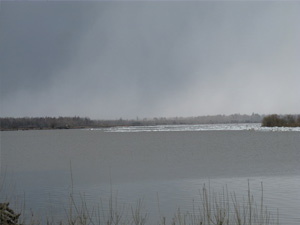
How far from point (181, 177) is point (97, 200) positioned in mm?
3983

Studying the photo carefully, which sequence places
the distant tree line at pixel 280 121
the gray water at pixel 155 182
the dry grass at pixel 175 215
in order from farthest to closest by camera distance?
the distant tree line at pixel 280 121 < the gray water at pixel 155 182 < the dry grass at pixel 175 215

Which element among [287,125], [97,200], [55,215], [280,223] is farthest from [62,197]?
[287,125]

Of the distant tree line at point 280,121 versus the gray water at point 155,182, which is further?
the distant tree line at point 280,121

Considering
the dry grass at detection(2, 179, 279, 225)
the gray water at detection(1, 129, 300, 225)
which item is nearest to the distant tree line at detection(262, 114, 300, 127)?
the gray water at detection(1, 129, 300, 225)

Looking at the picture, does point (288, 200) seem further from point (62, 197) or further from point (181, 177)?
point (62, 197)

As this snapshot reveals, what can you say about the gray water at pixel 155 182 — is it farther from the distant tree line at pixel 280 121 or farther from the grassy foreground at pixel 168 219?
the distant tree line at pixel 280 121

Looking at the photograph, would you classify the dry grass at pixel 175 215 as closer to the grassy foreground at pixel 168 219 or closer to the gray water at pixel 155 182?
the grassy foreground at pixel 168 219

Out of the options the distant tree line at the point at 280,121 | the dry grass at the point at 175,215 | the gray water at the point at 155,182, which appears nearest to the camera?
the dry grass at the point at 175,215

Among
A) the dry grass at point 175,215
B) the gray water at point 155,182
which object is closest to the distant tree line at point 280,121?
the gray water at point 155,182

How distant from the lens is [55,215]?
7723 mm

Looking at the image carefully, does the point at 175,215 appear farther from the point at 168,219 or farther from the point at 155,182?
the point at 155,182

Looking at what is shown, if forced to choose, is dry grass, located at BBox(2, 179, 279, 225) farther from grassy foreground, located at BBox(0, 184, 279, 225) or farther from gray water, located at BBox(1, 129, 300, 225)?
gray water, located at BBox(1, 129, 300, 225)

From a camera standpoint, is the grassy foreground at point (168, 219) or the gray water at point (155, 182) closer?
the grassy foreground at point (168, 219)

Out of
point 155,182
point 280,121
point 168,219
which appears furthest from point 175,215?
point 280,121
